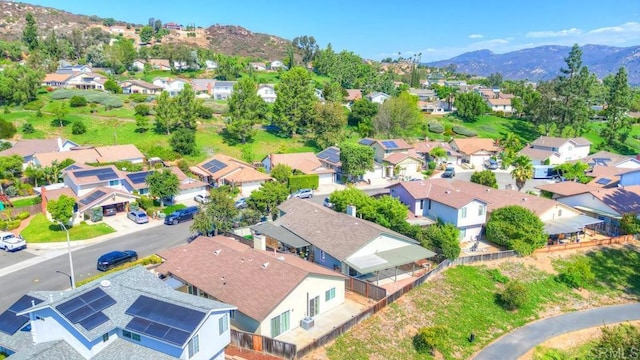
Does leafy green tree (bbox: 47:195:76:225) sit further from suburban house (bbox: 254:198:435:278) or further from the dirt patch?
the dirt patch

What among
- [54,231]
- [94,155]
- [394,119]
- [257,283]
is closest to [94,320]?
[257,283]

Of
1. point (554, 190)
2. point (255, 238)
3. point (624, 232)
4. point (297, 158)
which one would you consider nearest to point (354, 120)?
point (297, 158)

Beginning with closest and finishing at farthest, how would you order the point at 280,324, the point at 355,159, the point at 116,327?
the point at 116,327
the point at 280,324
the point at 355,159

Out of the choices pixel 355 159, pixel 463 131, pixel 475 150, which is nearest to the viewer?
pixel 355 159

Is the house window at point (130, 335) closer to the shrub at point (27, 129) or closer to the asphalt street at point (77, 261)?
the asphalt street at point (77, 261)

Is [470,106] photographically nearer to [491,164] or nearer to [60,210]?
[491,164]

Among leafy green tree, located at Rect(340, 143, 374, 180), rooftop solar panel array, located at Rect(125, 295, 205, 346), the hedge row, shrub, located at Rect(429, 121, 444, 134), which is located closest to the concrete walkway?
rooftop solar panel array, located at Rect(125, 295, 205, 346)
